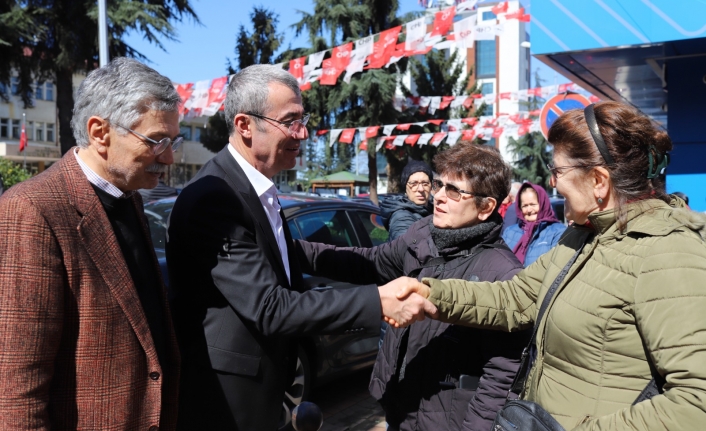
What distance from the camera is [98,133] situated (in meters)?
1.82

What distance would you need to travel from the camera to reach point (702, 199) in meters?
7.90

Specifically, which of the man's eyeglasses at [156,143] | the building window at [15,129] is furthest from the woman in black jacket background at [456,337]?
the building window at [15,129]

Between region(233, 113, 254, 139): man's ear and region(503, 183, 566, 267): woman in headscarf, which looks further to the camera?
region(503, 183, 566, 267): woman in headscarf

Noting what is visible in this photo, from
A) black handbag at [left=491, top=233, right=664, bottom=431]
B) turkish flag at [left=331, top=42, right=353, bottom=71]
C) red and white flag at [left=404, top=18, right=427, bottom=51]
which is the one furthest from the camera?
turkish flag at [left=331, top=42, right=353, bottom=71]

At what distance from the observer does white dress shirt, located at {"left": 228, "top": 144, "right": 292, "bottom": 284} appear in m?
2.29

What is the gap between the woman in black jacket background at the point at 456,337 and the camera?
217 centimetres

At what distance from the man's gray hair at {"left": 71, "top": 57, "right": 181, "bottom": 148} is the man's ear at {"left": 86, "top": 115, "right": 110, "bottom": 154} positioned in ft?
0.05

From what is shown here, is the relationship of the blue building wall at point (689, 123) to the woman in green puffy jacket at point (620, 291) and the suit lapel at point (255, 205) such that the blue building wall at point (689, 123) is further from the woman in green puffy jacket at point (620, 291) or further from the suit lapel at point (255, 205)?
the suit lapel at point (255, 205)

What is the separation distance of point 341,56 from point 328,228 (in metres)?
7.61

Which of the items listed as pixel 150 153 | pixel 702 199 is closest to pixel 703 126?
pixel 702 199

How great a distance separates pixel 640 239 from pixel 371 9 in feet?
84.0

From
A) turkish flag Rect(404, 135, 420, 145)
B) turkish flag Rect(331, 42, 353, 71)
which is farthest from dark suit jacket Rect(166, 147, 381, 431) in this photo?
turkish flag Rect(404, 135, 420, 145)

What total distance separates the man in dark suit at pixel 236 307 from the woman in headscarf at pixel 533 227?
3.58m

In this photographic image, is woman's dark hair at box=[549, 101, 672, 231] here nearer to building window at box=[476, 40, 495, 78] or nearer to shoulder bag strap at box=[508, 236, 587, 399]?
shoulder bag strap at box=[508, 236, 587, 399]
